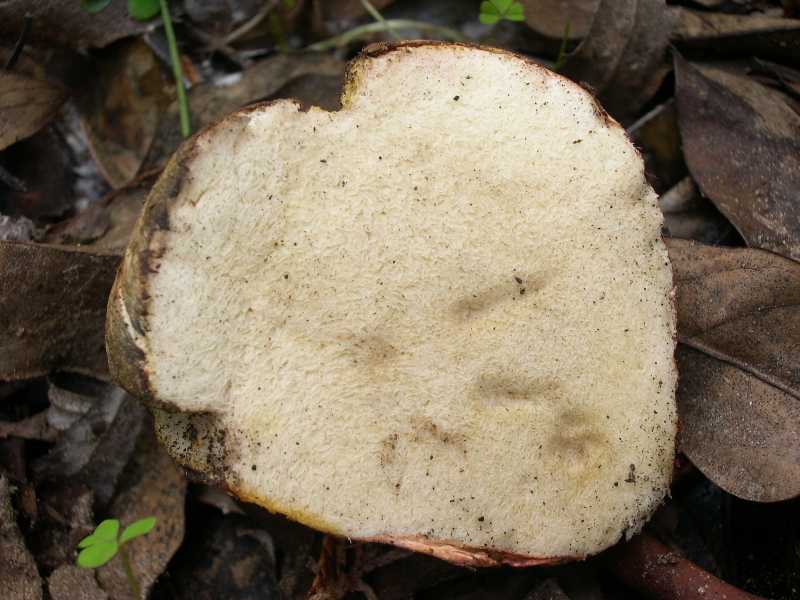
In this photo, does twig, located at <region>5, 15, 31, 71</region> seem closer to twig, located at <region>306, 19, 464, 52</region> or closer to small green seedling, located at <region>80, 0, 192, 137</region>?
small green seedling, located at <region>80, 0, 192, 137</region>

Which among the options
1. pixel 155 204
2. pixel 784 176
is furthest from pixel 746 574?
pixel 155 204

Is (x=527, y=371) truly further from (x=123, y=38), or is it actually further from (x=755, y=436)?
(x=123, y=38)

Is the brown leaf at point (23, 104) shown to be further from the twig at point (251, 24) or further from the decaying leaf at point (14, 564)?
the decaying leaf at point (14, 564)

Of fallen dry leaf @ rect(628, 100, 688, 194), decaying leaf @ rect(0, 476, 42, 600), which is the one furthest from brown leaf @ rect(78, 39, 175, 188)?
fallen dry leaf @ rect(628, 100, 688, 194)

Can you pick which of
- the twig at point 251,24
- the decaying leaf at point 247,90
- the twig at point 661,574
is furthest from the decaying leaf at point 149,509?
the twig at point 251,24

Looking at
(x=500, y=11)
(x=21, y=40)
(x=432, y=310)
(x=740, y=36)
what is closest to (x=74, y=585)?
(x=432, y=310)
